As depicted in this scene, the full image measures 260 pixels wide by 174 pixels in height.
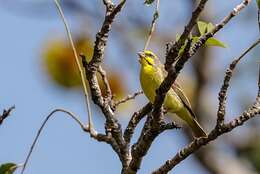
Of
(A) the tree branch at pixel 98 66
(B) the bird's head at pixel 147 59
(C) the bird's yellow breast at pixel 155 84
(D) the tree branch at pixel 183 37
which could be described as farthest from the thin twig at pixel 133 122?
(B) the bird's head at pixel 147 59

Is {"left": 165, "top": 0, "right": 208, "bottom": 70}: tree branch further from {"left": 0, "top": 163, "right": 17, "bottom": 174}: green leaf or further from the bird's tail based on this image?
the bird's tail

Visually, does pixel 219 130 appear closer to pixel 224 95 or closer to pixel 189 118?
pixel 224 95

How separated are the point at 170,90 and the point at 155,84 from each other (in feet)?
0.90

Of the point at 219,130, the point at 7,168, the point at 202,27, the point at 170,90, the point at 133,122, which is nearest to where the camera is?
the point at 219,130

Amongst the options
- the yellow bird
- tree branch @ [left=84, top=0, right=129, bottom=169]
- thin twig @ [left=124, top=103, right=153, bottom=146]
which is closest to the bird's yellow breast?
the yellow bird

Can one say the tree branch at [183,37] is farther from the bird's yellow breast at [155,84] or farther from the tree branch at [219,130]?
the bird's yellow breast at [155,84]

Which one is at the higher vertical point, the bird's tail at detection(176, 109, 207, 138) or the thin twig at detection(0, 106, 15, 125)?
the thin twig at detection(0, 106, 15, 125)

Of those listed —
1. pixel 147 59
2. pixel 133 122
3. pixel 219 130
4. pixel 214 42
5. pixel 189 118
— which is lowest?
pixel 189 118

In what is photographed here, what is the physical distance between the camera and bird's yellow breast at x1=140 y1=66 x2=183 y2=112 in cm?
575

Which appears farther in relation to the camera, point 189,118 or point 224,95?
point 189,118

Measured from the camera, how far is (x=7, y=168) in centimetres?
337

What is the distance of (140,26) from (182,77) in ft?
5.15

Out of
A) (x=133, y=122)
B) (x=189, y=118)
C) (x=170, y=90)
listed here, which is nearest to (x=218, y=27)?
(x=133, y=122)

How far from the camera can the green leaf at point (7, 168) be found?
3.36 meters
